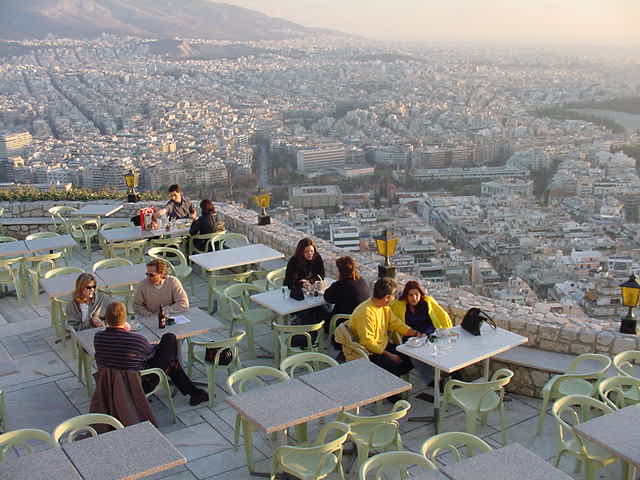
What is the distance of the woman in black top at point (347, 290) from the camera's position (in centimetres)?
570

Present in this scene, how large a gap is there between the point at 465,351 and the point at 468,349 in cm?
5

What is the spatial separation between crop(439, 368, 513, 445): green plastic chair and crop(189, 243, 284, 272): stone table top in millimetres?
3182

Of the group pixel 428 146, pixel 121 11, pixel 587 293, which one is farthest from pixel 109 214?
pixel 121 11

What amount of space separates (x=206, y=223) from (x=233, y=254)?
98 cm

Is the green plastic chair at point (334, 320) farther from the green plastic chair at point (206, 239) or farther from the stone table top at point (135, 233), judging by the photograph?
the stone table top at point (135, 233)

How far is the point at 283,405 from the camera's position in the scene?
3.94 metres

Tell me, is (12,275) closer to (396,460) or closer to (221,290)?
(221,290)

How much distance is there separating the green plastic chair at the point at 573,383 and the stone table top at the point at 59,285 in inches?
157

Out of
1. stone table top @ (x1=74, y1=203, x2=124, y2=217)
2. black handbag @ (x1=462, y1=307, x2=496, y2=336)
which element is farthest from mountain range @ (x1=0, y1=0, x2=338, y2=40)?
black handbag @ (x1=462, y1=307, x2=496, y2=336)

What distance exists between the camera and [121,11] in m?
124

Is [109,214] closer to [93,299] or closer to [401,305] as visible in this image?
[93,299]

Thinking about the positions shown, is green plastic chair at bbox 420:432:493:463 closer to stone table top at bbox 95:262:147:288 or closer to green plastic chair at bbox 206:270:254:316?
green plastic chair at bbox 206:270:254:316

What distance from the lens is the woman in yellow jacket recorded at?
17.2 ft

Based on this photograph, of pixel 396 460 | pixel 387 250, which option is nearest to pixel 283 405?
pixel 396 460
